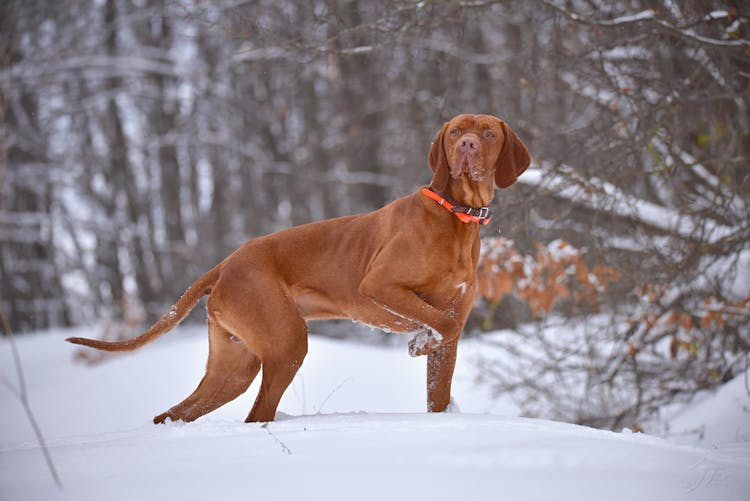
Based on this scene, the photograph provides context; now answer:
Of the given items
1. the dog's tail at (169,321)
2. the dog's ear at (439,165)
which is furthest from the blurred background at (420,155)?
the dog's ear at (439,165)

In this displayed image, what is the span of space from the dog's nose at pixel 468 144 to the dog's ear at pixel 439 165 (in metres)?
0.21

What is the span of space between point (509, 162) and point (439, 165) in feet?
1.22

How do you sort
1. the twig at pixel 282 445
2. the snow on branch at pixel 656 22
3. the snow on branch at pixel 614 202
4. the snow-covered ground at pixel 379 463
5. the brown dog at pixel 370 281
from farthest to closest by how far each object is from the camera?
the snow on branch at pixel 614 202, the snow on branch at pixel 656 22, the brown dog at pixel 370 281, the twig at pixel 282 445, the snow-covered ground at pixel 379 463

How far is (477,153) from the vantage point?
364 cm

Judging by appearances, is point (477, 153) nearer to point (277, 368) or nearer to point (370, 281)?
point (370, 281)

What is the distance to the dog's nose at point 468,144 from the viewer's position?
11.8 feet

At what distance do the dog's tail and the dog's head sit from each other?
1364 millimetres

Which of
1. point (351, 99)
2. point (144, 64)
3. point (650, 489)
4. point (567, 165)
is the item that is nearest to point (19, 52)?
point (144, 64)

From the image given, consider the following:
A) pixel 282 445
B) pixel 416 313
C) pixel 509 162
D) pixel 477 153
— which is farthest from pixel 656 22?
pixel 282 445

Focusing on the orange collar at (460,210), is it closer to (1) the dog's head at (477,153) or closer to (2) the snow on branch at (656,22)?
(1) the dog's head at (477,153)

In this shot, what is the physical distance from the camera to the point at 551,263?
17.9 feet

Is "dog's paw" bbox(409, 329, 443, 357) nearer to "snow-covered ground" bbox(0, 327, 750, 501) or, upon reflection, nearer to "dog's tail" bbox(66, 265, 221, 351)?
"snow-covered ground" bbox(0, 327, 750, 501)

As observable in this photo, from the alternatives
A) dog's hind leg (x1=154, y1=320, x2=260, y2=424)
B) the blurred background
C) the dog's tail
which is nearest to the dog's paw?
dog's hind leg (x1=154, y1=320, x2=260, y2=424)

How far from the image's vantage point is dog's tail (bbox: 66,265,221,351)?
12.6 ft
